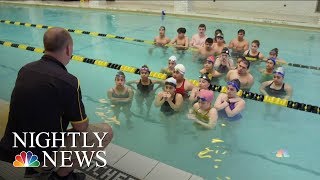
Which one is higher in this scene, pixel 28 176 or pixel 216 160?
pixel 28 176

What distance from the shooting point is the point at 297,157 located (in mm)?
5211

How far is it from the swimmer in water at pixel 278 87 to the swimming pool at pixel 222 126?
334mm

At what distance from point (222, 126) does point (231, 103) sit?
47cm

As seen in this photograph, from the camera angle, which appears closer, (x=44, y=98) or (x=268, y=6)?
(x=44, y=98)

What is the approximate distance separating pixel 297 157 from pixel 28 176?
4.14 m

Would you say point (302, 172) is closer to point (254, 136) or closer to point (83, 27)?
point (254, 136)

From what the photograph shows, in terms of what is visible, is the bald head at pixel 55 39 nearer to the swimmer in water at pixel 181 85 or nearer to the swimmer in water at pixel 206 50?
the swimmer in water at pixel 181 85

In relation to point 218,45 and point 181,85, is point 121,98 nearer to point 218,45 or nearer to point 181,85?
point 181,85

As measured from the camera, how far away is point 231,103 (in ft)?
19.7

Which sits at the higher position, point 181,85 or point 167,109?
point 181,85

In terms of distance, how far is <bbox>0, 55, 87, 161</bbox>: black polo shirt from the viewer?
2.54 meters

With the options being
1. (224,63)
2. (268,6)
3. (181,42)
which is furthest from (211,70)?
(268,6)

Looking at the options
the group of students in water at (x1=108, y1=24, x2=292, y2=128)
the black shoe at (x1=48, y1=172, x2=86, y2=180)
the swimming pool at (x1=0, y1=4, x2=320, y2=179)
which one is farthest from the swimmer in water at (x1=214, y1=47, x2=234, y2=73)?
the black shoe at (x1=48, y1=172, x2=86, y2=180)

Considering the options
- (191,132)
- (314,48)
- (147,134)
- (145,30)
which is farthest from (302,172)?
(145,30)
